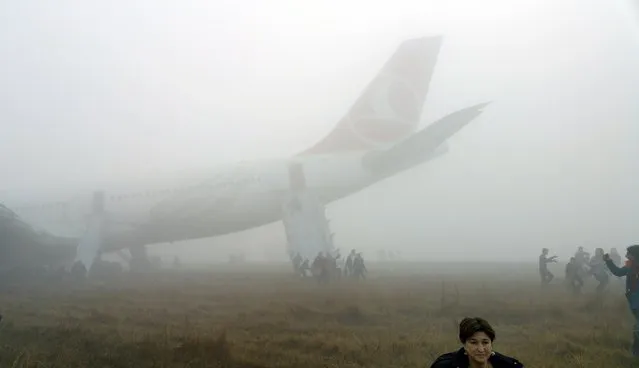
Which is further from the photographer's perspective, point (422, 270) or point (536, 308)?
point (422, 270)

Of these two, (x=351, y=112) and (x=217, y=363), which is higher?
(x=351, y=112)

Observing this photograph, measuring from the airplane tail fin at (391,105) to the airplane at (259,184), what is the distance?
28 mm

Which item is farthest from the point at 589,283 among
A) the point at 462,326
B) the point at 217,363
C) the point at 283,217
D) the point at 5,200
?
the point at 5,200

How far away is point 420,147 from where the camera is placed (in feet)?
39.4

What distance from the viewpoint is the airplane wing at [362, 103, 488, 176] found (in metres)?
10.7

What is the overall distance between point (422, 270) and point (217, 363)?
24.4ft

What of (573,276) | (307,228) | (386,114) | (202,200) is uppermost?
(386,114)

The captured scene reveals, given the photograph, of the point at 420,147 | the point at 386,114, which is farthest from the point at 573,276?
the point at 386,114

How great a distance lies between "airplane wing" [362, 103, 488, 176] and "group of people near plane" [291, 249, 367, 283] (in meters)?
2.85

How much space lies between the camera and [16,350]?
6.48 meters

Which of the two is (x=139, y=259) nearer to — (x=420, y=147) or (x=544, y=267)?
(x=420, y=147)

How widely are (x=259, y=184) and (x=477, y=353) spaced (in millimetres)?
10277

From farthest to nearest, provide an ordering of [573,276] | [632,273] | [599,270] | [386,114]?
[386,114] → [573,276] → [599,270] → [632,273]

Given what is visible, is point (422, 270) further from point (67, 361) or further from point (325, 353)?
A: point (67, 361)
